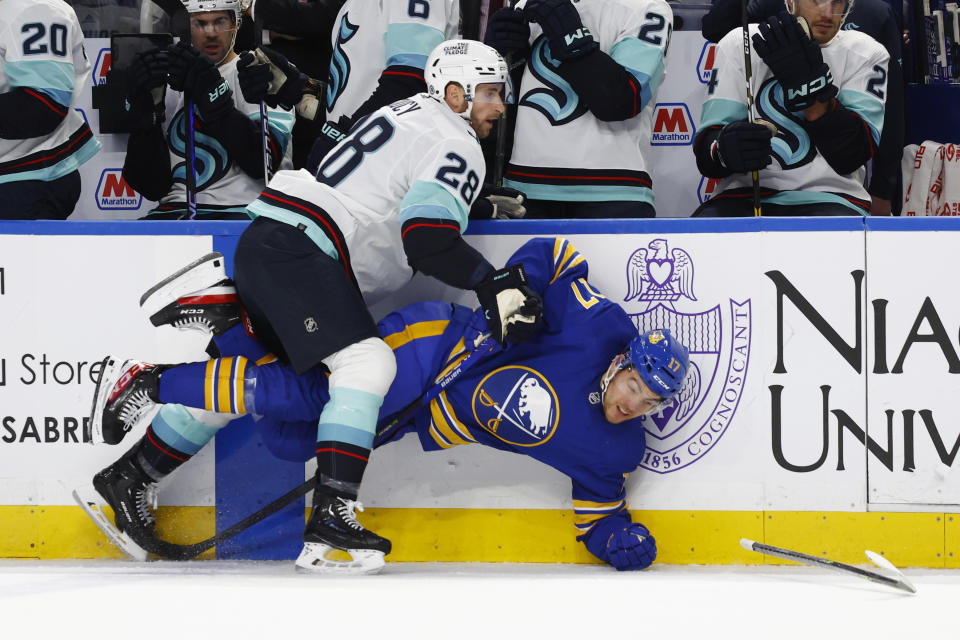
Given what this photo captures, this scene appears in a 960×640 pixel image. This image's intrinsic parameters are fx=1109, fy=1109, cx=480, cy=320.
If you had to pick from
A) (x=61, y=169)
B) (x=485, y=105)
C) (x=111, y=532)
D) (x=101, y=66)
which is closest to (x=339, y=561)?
(x=111, y=532)

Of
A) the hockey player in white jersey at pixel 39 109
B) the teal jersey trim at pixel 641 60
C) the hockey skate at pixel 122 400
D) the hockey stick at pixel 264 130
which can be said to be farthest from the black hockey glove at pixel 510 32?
the hockey skate at pixel 122 400

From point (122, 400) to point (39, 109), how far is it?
1.07 metres

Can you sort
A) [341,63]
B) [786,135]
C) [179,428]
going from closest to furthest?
[179,428] → [786,135] → [341,63]

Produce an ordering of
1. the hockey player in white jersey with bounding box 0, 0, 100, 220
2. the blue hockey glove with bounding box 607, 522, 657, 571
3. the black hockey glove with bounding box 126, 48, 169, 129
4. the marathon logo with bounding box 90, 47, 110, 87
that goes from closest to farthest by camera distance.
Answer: the blue hockey glove with bounding box 607, 522, 657, 571 → the hockey player in white jersey with bounding box 0, 0, 100, 220 → the black hockey glove with bounding box 126, 48, 169, 129 → the marathon logo with bounding box 90, 47, 110, 87

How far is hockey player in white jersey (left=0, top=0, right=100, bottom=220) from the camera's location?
3312mm

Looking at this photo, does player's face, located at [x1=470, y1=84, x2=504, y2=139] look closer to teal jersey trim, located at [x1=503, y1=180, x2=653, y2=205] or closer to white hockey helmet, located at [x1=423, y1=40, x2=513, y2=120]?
white hockey helmet, located at [x1=423, y1=40, x2=513, y2=120]

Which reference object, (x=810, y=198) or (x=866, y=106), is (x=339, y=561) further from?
(x=866, y=106)

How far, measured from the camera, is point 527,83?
135 inches

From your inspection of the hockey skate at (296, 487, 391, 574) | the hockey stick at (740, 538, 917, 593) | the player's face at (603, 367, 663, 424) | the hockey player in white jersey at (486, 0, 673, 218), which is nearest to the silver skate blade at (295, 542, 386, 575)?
the hockey skate at (296, 487, 391, 574)

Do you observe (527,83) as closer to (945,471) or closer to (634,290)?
(634,290)

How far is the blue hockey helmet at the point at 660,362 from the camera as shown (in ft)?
8.80

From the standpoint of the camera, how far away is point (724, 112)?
11.3ft

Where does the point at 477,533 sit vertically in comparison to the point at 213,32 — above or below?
below

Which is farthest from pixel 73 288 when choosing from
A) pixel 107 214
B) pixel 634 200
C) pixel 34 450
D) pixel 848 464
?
pixel 848 464
